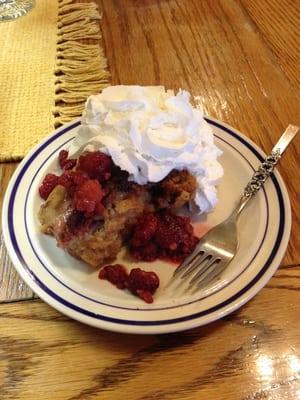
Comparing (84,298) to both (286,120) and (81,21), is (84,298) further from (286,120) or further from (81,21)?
(81,21)

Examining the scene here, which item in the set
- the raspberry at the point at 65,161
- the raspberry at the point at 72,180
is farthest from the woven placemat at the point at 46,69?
the raspberry at the point at 72,180

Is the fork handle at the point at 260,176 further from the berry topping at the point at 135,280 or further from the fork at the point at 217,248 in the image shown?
the berry topping at the point at 135,280

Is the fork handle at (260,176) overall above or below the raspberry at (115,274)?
above

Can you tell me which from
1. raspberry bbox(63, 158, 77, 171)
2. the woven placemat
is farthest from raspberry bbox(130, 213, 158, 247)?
the woven placemat

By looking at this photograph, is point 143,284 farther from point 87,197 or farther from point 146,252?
point 87,197

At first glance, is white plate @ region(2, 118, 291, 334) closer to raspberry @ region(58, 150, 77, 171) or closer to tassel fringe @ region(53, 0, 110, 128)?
raspberry @ region(58, 150, 77, 171)

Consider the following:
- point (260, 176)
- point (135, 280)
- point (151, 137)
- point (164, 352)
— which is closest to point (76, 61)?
point (151, 137)
